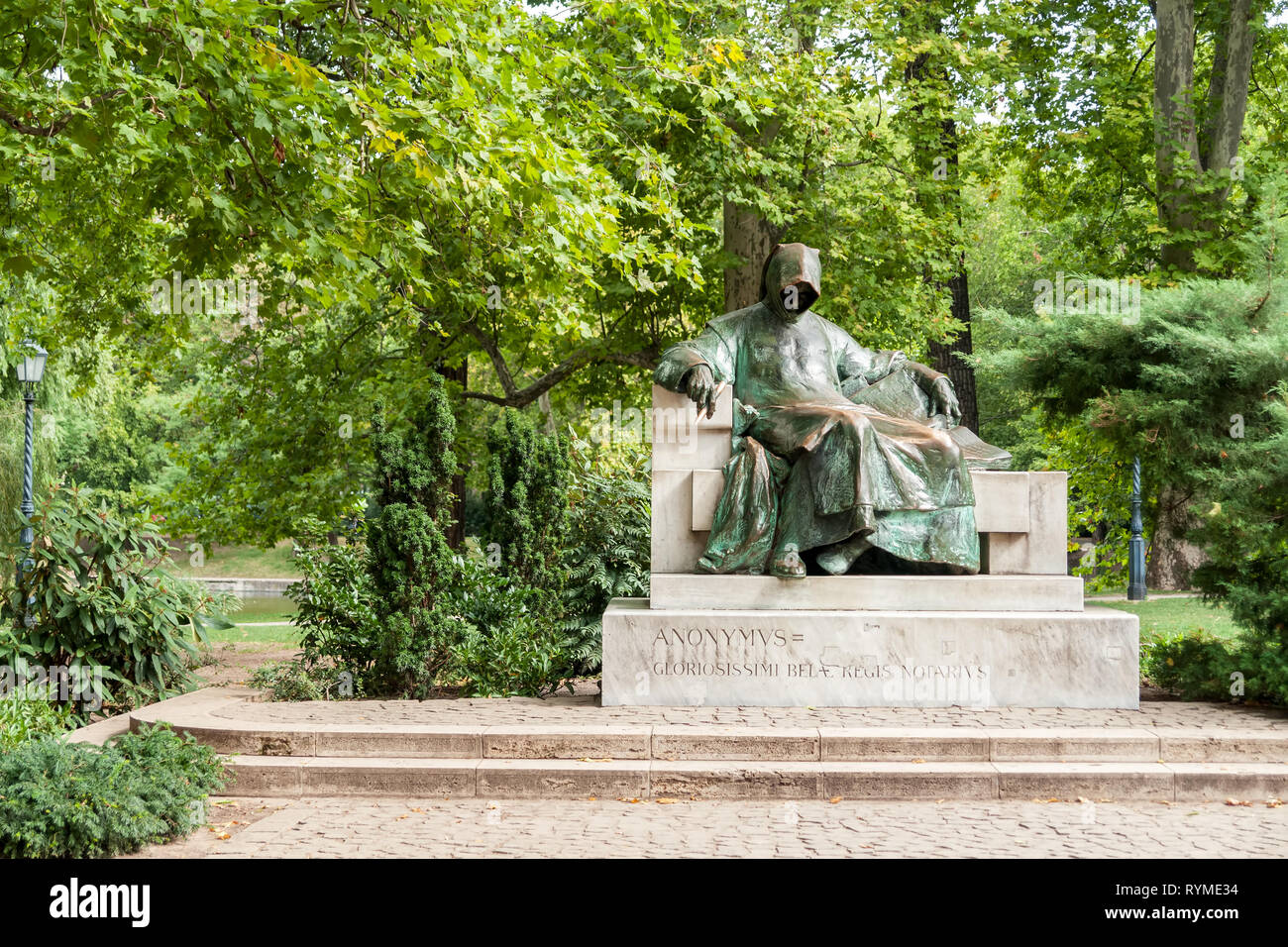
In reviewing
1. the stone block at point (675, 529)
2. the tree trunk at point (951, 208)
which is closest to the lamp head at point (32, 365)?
the stone block at point (675, 529)

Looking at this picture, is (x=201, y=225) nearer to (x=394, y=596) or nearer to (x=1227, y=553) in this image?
(x=394, y=596)

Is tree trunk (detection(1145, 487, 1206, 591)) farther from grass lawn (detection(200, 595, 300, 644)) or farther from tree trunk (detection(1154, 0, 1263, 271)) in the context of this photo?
grass lawn (detection(200, 595, 300, 644))

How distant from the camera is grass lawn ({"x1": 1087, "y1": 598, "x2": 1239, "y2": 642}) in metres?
12.0

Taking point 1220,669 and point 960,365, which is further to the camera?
point 960,365

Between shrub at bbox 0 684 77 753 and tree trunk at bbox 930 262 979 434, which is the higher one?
tree trunk at bbox 930 262 979 434

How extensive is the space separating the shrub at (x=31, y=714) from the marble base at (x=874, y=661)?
11.7 ft

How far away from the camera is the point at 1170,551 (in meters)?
15.6

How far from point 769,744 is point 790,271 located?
148 inches

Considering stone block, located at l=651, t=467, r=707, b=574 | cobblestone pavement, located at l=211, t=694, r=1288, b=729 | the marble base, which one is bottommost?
cobblestone pavement, located at l=211, t=694, r=1288, b=729

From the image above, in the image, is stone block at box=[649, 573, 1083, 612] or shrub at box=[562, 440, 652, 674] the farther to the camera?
shrub at box=[562, 440, 652, 674]

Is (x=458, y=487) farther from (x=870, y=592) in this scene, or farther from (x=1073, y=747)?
(x=1073, y=747)

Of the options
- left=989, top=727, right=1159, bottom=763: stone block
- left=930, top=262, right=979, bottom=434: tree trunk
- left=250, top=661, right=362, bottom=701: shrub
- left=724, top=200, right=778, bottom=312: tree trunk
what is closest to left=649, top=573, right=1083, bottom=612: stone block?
left=989, top=727, right=1159, bottom=763: stone block

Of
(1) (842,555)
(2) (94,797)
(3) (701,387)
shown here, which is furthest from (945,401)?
(2) (94,797)

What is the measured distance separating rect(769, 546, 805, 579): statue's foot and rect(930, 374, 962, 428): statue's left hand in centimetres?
177
